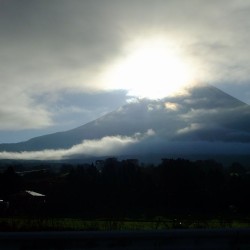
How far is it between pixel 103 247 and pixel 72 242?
1.17 ft

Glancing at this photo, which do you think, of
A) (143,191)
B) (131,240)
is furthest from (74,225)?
(143,191)

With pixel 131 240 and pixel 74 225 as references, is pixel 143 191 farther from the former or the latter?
pixel 131 240

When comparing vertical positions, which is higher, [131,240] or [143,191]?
[131,240]

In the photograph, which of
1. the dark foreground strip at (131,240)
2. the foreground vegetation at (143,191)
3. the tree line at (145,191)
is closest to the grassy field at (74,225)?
the dark foreground strip at (131,240)

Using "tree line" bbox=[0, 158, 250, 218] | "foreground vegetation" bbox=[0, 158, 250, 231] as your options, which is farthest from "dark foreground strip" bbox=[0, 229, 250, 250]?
"tree line" bbox=[0, 158, 250, 218]

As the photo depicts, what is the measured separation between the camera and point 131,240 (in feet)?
17.4

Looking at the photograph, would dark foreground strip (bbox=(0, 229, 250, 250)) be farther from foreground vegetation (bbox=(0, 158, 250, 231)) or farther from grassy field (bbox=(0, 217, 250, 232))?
foreground vegetation (bbox=(0, 158, 250, 231))

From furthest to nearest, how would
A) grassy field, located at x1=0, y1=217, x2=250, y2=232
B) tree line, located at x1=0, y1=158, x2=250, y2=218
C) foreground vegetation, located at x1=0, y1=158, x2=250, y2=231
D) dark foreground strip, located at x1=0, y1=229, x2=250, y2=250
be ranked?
tree line, located at x1=0, y1=158, x2=250, y2=218 → foreground vegetation, located at x1=0, y1=158, x2=250, y2=231 → grassy field, located at x1=0, y1=217, x2=250, y2=232 → dark foreground strip, located at x1=0, y1=229, x2=250, y2=250

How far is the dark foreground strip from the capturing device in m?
5.15

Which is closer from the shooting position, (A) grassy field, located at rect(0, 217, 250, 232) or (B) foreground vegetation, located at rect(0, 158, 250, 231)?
(A) grassy field, located at rect(0, 217, 250, 232)

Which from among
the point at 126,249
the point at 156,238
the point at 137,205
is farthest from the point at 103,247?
the point at 137,205

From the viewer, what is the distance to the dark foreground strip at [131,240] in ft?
16.9

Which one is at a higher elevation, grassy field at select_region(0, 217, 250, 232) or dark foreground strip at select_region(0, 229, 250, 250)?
dark foreground strip at select_region(0, 229, 250, 250)

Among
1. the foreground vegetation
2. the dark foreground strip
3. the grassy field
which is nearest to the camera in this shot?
the dark foreground strip
